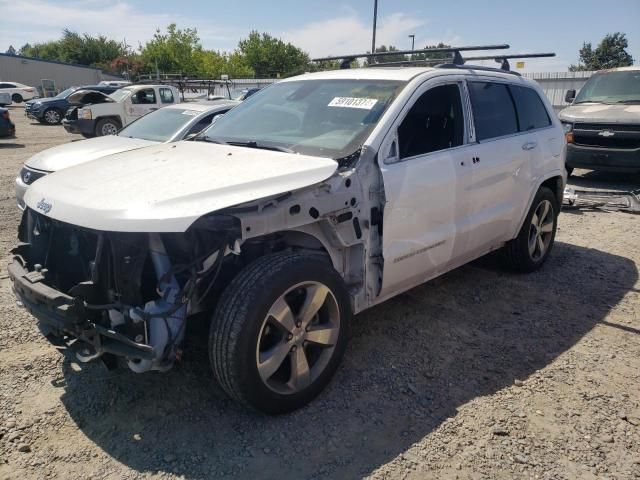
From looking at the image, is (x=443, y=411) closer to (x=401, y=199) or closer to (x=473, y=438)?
(x=473, y=438)

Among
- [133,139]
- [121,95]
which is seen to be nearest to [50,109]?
[121,95]

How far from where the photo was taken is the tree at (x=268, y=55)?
71.9 metres

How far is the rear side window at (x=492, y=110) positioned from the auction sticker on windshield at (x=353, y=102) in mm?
1000

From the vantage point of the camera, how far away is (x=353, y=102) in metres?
3.50

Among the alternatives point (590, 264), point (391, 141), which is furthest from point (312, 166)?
point (590, 264)

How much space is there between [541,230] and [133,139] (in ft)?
18.6

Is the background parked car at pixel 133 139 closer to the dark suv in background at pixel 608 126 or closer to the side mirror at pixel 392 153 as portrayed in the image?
the side mirror at pixel 392 153

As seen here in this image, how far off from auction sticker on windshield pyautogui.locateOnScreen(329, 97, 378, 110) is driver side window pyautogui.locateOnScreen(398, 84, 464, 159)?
260 millimetres

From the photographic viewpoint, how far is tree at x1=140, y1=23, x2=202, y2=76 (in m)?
58.2

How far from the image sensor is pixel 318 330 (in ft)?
9.39

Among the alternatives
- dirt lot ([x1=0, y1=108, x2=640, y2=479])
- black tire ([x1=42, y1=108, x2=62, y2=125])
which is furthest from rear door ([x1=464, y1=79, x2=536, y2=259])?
black tire ([x1=42, y1=108, x2=62, y2=125])

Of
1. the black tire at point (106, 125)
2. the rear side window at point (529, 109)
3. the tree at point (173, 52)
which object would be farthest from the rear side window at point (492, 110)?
the tree at point (173, 52)

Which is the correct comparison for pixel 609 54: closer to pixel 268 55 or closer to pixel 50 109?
pixel 268 55

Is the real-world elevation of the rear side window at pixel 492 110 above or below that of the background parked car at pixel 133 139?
above
